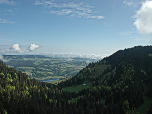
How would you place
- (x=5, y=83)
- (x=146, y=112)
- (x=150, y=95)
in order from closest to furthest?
(x=146, y=112) → (x=150, y=95) → (x=5, y=83)

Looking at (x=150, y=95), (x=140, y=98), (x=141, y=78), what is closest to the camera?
(x=140, y=98)

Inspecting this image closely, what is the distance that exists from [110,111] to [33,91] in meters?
133

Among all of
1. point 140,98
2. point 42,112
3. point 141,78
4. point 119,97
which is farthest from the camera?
point 141,78

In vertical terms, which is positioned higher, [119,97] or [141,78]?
[141,78]

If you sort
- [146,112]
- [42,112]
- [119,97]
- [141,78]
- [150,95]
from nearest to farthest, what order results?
[146,112]
[42,112]
[150,95]
[119,97]
[141,78]

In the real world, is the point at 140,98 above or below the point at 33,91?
above

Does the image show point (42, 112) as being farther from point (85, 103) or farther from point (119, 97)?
point (119, 97)

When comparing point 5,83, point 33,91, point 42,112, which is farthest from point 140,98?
point 5,83

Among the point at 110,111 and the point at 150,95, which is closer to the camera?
the point at 110,111

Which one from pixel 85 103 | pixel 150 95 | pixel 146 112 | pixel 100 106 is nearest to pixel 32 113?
pixel 85 103

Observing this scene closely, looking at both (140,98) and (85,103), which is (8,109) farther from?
(140,98)

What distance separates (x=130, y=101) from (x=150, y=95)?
2590 cm

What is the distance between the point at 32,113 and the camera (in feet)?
383

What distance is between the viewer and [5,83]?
651ft
